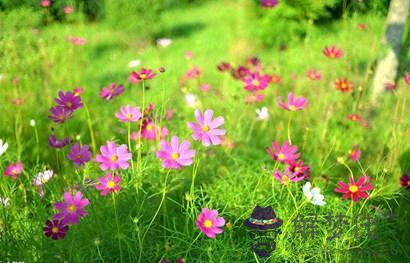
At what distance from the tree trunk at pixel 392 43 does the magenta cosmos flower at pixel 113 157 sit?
2.26 metres

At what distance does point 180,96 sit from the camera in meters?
3.60

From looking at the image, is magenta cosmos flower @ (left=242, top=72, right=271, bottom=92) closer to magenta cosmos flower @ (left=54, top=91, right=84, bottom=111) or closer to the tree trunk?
magenta cosmos flower @ (left=54, top=91, right=84, bottom=111)

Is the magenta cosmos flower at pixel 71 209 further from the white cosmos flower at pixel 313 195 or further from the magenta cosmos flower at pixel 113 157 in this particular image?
the white cosmos flower at pixel 313 195

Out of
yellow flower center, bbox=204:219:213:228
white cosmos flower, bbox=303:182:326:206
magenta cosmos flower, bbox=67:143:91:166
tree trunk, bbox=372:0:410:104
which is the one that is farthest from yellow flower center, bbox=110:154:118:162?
tree trunk, bbox=372:0:410:104

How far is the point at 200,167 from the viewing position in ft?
7.23

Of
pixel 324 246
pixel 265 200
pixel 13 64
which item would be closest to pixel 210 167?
pixel 265 200

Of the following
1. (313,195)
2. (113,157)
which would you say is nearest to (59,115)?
(113,157)

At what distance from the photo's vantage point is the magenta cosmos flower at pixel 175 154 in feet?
4.40

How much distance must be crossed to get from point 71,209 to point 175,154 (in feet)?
1.23

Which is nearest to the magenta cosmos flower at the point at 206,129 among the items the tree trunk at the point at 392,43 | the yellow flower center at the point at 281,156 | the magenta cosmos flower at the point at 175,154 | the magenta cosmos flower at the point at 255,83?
the magenta cosmos flower at the point at 175,154

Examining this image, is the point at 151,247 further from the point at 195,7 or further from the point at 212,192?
the point at 195,7

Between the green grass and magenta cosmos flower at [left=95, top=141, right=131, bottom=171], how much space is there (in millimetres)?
176

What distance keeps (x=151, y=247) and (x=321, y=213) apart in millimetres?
773

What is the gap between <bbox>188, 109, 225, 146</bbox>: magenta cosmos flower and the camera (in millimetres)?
1374
